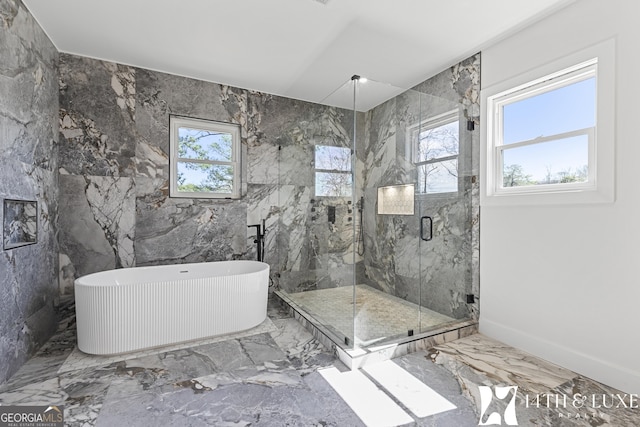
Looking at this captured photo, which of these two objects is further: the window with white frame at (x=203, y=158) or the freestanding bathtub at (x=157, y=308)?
the window with white frame at (x=203, y=158)

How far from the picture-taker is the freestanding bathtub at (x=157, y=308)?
2248mm

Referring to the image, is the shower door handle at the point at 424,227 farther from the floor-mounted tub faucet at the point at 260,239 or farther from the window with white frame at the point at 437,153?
the floor-mounted tub faucet at the point at 260,239

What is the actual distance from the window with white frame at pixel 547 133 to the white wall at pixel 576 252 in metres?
0.17

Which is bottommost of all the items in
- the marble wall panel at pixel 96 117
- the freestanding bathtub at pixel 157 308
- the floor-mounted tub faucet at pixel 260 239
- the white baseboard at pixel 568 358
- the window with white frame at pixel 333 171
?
the white baseboard at pixel 568 358

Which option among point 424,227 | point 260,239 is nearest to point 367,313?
point 424,227

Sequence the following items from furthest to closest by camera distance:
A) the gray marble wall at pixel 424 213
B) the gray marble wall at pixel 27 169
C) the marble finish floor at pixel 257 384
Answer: the gray marble wall at pixel 424 213 → the gray marble wall at pixel 27 169 → the marble finish floor at pixel 257 384

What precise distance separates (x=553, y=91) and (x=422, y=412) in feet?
8.22

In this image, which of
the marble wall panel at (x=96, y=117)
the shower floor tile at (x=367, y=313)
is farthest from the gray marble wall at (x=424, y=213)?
the marble wall panel at (x=96, y=117)

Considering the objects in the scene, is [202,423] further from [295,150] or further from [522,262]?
[295,150]

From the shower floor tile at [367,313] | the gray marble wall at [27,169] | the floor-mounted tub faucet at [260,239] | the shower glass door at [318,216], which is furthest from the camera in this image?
the floor-mounted tub faucet at [260,239]

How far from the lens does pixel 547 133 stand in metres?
2.34

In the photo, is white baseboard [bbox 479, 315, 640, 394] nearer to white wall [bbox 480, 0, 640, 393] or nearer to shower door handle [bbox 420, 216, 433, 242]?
white wall [bbox 480, 0, 640, 393]

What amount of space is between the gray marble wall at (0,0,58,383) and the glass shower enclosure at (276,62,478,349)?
2186 mm

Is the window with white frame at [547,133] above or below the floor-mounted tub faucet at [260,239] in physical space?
above
